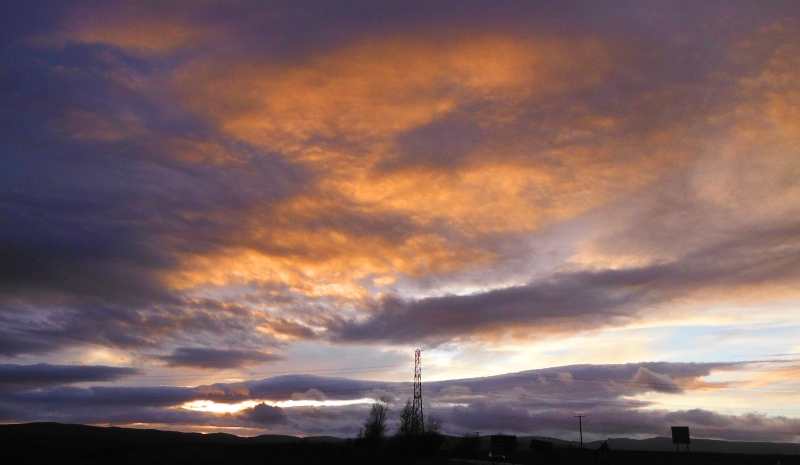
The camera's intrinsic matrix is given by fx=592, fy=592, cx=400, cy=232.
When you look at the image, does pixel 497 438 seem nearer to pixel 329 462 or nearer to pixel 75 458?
pixel 329 462

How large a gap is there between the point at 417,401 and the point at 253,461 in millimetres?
42867

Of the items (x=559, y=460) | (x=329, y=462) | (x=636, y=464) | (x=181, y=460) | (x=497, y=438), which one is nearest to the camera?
(x=497, y=438)

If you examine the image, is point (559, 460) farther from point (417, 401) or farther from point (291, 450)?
point (291, 450)

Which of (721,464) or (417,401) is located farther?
(417,401)

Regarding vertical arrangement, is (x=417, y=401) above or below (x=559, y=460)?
above

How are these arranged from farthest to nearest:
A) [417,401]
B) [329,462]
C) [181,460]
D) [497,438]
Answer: [417,401], [181,460], [329,462], [497,438]

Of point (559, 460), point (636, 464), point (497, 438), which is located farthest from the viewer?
point (559, 460)

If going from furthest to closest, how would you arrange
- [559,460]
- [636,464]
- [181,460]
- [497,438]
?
[559,460], [636,464], [181,460], [497,438]

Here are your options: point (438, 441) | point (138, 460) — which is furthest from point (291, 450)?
point (438, 441)

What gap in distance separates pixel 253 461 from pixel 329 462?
1496 cm

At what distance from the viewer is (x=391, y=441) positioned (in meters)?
154

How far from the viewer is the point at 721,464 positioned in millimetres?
125375

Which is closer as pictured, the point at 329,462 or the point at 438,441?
the point at 329,462

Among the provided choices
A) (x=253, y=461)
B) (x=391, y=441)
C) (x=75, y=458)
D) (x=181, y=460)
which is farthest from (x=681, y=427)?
(x=75, y=458)
